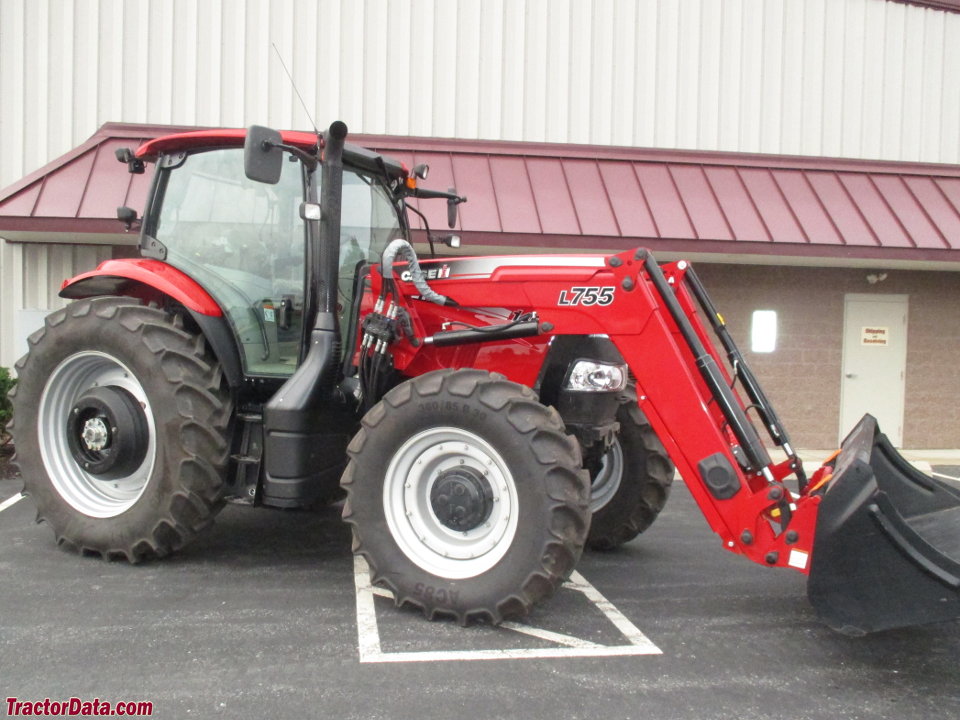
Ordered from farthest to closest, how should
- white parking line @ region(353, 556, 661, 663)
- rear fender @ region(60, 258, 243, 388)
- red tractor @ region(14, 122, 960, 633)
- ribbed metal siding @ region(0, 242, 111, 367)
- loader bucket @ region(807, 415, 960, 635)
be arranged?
ribbed metal siding @ region(0, 242, 111, 367) < rear fender @ region(60, 258, 243, 388) < red tractor @ region(14, 122, 960, 633) < white parking line @ region(353, 556, 661, 663) < loader bucket @ region(807, 415, 960, 635)

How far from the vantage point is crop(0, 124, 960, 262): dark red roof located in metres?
8.66

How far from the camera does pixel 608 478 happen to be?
495cm

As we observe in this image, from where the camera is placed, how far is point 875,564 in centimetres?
302

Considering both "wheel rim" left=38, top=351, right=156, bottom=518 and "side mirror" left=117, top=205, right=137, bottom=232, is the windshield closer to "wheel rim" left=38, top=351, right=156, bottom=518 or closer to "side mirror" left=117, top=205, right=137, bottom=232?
"side mirror" left=117, top=205, right=137, bottom=232

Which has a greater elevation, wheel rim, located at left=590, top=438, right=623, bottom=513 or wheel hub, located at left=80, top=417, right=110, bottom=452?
wheel hub, located at left=80, top=417, right=110, bottom=452

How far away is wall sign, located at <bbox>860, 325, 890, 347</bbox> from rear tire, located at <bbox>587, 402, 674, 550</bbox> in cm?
700

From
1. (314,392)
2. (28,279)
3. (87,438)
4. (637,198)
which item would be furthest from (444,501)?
(28,279)

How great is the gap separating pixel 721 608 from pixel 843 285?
7.69 meters

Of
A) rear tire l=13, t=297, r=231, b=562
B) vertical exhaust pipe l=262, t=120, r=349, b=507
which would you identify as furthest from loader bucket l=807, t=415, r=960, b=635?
rear tire l=13, t=297, r=231, b=562

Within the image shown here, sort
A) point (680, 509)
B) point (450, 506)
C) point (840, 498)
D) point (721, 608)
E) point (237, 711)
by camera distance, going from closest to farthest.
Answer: point (237, 711), point (840, 498), point (450, 506), point (721, 608), point (680, 509)

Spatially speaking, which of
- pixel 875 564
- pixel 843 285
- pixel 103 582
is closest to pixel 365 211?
pixel 103 582

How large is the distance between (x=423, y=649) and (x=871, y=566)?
6.06ft

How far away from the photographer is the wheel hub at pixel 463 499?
3.70 m

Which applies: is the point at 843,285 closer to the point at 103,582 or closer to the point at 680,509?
the point at 680,509
